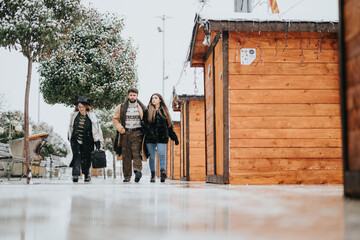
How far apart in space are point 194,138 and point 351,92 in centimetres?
1093

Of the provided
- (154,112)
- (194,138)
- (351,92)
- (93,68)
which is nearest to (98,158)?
(154,112)

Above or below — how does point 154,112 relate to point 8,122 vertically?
below

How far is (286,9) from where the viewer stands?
295 inches

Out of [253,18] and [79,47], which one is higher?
[79,47]

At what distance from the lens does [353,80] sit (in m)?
2.91

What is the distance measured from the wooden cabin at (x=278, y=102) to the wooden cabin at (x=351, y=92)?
161 inches

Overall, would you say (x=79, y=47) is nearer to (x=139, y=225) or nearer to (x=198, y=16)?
(x=198, y=16)

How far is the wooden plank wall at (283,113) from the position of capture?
7168 millimetres

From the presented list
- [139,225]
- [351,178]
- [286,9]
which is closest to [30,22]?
[286,9]

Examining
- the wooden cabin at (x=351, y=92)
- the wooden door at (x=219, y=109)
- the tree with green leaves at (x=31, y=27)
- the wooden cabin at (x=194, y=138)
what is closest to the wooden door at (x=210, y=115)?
the wooden door at (x=219, y=109)

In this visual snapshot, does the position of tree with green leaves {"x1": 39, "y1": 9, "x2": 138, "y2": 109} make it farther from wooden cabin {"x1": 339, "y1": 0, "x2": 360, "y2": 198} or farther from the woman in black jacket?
wooden cabin {"x1": 339, "y1": 0, "x2": 360, "y2": 198}

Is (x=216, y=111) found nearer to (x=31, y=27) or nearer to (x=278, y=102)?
(x=278, y=102)

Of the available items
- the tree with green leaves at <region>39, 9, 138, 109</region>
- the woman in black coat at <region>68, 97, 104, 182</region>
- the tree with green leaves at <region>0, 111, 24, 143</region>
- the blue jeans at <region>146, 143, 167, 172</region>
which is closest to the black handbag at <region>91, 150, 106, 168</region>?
the woman in black coat at <region>68, 97, 104, 182</region>

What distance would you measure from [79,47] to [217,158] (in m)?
10.0
